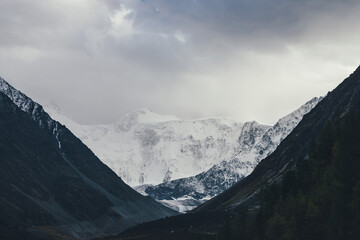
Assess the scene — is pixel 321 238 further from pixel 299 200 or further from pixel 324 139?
pixel 324 139

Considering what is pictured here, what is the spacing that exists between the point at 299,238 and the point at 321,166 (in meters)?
36.1

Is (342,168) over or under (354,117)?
under

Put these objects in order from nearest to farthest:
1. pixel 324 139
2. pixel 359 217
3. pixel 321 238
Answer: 1. pixel 359 217
2. pixel 321 238
3. pixel 324 139

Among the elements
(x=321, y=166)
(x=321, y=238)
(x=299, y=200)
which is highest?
(x=321, y=166)

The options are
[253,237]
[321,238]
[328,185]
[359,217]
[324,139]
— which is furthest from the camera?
[324,139]

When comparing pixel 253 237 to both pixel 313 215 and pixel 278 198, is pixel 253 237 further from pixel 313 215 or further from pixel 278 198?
pixel 313 215

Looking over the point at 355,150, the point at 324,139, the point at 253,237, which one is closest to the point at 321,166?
the point at 324,139

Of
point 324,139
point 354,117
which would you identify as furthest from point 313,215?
point 324,139

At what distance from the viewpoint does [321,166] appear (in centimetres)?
15750

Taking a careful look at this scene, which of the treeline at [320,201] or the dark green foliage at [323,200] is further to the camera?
the treeline at [320,201]

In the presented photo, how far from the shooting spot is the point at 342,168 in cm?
12050

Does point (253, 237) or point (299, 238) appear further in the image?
point (253, 237)

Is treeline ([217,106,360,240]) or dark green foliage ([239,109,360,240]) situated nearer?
dark green foliage ([239,109,360,240])

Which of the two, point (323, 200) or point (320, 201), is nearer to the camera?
point (323, 200)
